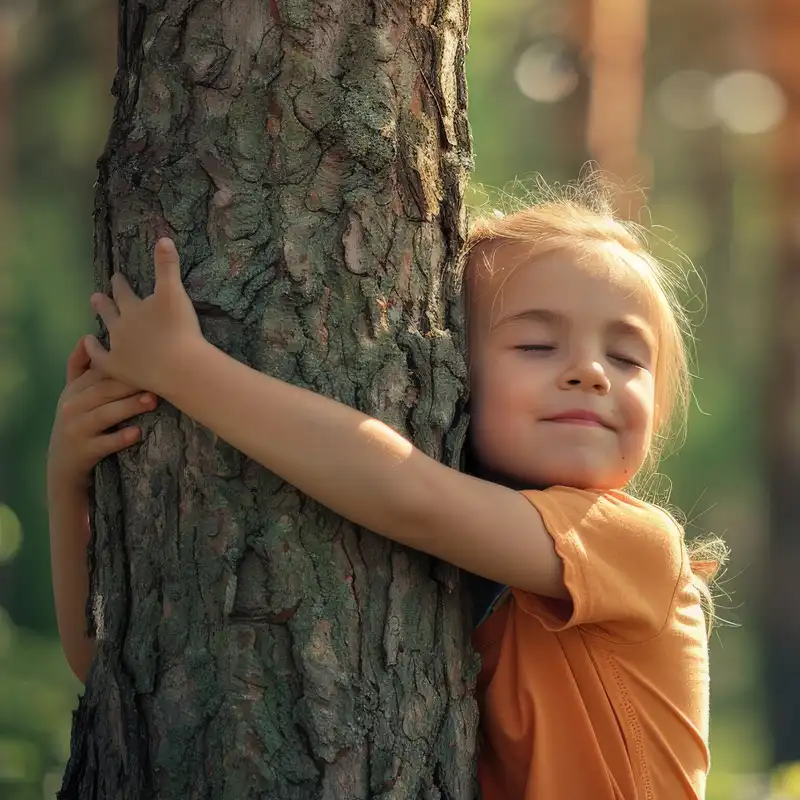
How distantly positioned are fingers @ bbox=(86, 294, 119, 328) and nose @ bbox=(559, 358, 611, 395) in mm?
680

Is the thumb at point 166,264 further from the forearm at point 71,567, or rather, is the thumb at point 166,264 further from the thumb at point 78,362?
the forearm at point 71,567

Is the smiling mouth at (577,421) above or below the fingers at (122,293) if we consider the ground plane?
below

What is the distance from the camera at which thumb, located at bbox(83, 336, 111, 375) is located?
60.2 inches

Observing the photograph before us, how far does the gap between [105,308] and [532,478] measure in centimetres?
69

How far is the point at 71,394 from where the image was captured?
1.60 m

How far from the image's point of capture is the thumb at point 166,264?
4.70 feet

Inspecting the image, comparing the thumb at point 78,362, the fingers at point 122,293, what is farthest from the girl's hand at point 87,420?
the fingers at point 122,293

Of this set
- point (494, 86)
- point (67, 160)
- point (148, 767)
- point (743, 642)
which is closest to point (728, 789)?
point (743, 642)

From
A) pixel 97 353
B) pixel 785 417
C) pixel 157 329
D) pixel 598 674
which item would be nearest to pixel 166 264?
pixel 157 329

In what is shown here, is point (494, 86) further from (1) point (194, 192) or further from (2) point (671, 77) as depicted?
(1) point (194, 192)

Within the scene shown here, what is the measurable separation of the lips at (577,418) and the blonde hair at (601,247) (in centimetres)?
23

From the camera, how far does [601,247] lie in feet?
5.75

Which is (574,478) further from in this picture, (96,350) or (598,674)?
(96,350)

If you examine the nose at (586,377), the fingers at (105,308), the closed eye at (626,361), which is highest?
the closed eye at (626,361)
